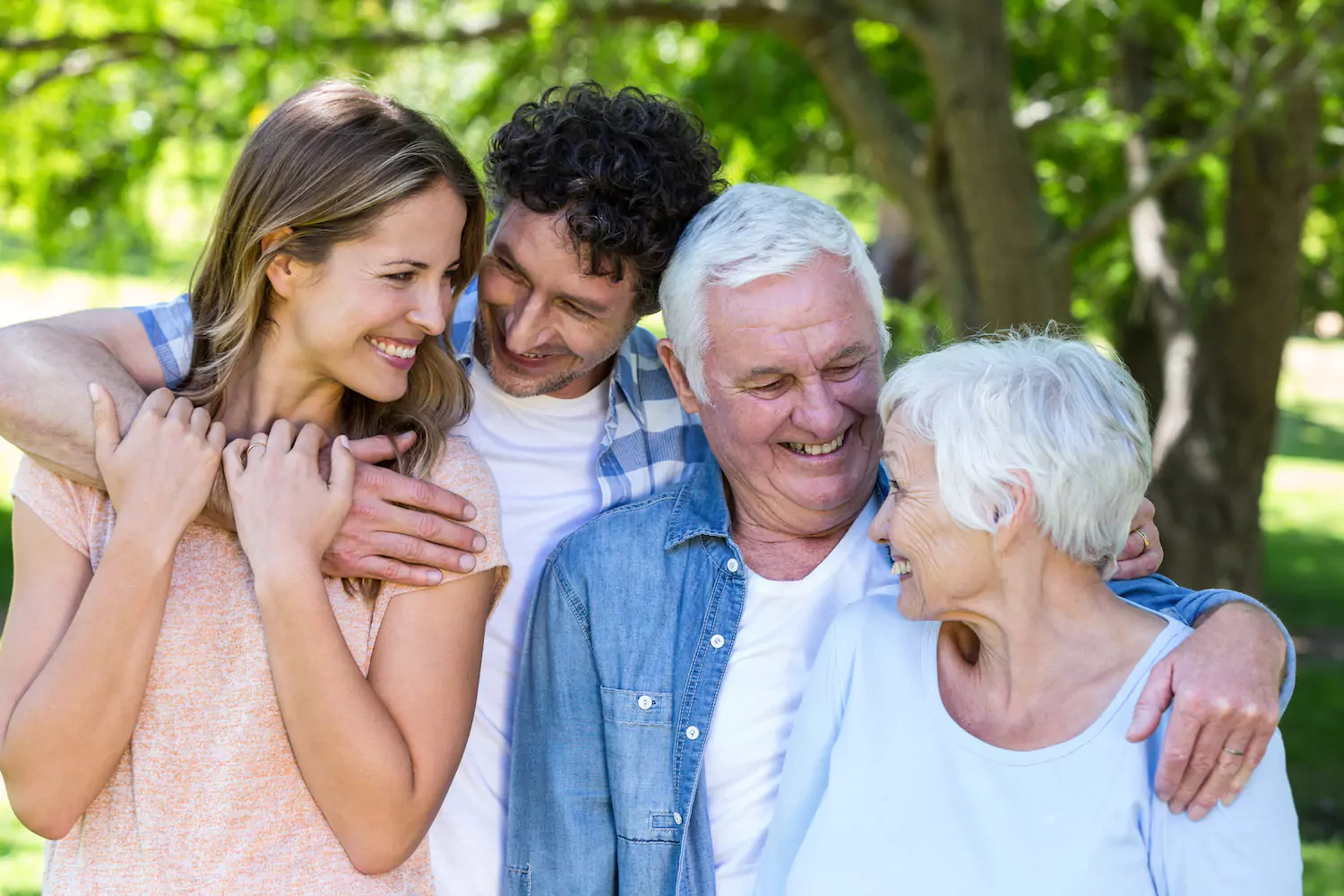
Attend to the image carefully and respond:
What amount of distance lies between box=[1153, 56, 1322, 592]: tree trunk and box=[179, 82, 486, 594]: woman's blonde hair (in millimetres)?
5330

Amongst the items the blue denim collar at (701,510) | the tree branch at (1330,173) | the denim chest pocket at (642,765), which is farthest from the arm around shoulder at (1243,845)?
the tree branch at (1330,173)

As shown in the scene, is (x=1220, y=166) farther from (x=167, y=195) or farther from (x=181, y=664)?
(x=181, y=664)

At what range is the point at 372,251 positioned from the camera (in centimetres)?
208

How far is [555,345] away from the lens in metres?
2.58

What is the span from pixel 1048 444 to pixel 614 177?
977 millimetres

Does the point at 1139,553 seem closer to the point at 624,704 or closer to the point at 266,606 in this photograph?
the point at 624,704

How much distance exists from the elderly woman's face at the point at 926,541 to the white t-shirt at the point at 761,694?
12.2 inches

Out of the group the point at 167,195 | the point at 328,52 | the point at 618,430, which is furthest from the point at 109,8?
the point at 618,430

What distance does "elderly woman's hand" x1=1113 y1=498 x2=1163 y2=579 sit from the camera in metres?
2.24

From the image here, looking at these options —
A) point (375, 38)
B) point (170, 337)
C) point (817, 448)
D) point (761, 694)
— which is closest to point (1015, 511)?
point (817, 448)

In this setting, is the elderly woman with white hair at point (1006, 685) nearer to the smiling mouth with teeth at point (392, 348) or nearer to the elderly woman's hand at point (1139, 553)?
the elderly woman's hand at point (1139, 553)

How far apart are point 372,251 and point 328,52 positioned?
3.97 metres

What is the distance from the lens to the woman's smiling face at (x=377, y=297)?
2086 millimetres

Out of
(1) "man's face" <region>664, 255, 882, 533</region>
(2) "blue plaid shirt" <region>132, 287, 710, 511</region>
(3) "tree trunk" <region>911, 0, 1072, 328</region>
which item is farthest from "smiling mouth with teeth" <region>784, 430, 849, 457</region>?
(3) "tree trunk" <region>911, 0, 1072, 328</region>
